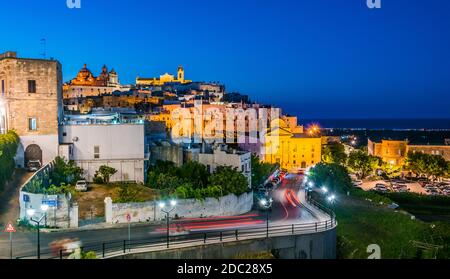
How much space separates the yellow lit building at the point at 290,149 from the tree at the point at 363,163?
13.8ft

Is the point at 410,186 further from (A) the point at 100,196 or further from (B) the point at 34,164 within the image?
(B) the point at 34,164

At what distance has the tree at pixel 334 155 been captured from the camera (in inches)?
2721

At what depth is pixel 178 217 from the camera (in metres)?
24.1

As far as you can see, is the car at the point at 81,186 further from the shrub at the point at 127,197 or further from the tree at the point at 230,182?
the tree at the point at 230,182

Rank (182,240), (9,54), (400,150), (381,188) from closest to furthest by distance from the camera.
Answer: (182,240), (9,54), (381,188), (400,150)

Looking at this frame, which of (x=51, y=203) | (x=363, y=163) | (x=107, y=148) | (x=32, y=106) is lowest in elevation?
(x=363, y=163)

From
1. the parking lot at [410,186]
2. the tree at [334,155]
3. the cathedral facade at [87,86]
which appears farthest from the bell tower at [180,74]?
the parking lot at [410,186]

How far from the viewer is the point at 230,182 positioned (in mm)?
27266

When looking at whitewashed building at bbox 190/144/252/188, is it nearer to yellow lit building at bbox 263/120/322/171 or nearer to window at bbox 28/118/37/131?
window at bbox 28/118/37/131

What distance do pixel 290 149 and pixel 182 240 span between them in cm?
4579

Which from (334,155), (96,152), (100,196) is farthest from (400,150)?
(100,196)

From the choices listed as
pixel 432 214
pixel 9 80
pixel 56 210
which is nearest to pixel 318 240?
pixel 56 210
